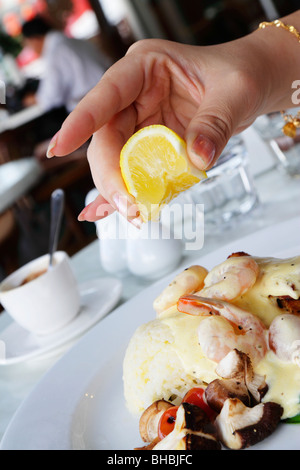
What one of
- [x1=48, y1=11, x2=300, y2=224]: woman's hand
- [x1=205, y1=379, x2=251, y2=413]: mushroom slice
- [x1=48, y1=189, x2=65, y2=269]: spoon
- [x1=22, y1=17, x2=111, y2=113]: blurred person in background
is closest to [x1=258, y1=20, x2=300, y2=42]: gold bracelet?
[x1=48, y1=11, x2=300, y2=224]: woman's hand

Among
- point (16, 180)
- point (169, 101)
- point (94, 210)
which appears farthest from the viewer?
point (16, 180)

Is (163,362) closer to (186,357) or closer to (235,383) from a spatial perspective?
(186,357)

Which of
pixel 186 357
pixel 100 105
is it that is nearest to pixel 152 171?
pixel 100 105

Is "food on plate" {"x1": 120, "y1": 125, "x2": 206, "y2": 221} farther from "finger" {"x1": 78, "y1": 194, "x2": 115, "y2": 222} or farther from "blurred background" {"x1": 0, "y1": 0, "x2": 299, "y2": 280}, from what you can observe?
"blurred background" {"x1": 0, "y1": 0, "x2": 299, "y2": 280}

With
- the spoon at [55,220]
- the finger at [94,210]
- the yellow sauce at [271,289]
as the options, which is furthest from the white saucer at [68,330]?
the yellow sauce at [271,289]
